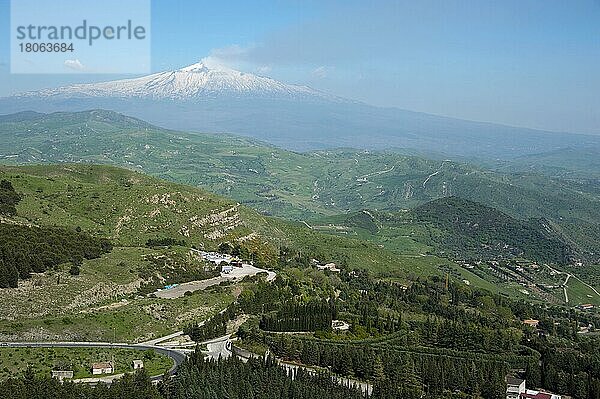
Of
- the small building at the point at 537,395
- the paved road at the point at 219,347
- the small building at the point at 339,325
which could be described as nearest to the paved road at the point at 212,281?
the paved road at the point at 219,347

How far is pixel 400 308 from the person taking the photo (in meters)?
53.4

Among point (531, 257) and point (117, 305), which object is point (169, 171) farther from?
point (117, 305)

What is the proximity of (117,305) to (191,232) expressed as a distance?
21.1 metres

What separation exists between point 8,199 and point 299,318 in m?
27.9

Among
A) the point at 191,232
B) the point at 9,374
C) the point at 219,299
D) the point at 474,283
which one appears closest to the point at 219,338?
the point at 219,299

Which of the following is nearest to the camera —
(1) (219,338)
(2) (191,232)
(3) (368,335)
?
(1) (219,338)

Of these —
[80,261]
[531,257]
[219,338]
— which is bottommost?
[531,257]

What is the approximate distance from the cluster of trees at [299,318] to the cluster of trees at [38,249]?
13.8m

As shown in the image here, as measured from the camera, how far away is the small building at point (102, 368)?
31.5 metres

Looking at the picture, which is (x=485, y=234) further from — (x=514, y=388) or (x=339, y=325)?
(x=514, y=388)

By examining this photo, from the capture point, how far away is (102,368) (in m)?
31.7

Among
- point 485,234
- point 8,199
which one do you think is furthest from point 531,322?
point 485,234

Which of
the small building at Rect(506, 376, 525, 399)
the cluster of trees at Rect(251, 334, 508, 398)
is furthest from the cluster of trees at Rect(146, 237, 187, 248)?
the small building at Rect(506, 376, 525, 399)

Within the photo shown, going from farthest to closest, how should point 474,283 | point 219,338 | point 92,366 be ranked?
point 474,283, point 219,338, point 92,366
